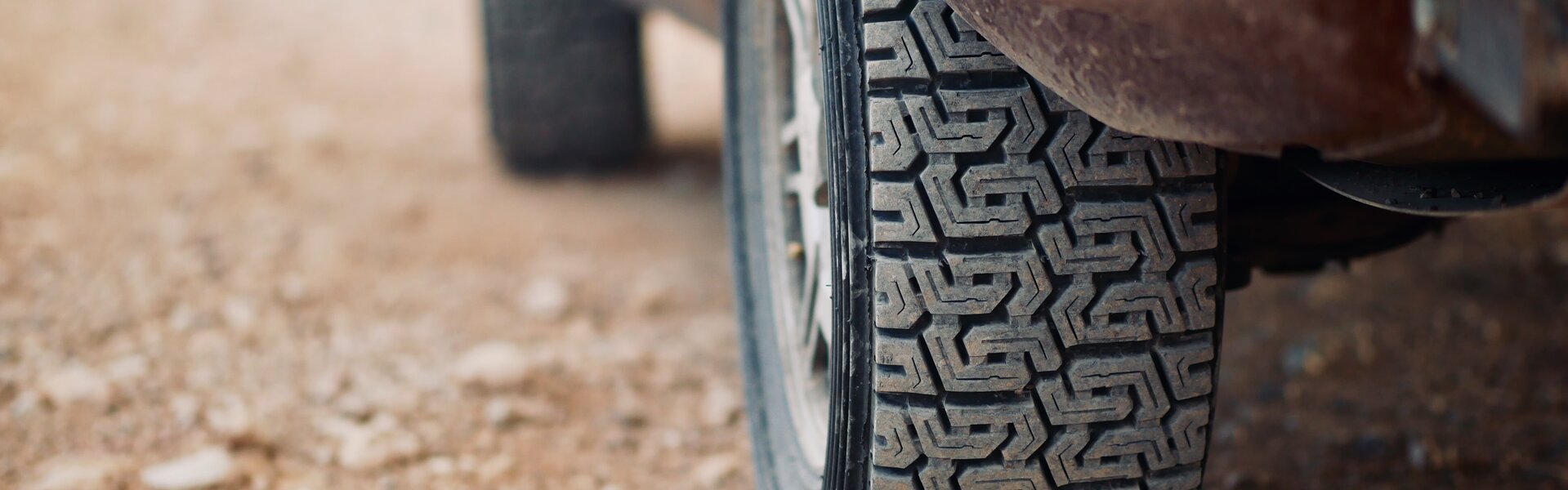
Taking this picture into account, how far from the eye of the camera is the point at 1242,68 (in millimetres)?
800

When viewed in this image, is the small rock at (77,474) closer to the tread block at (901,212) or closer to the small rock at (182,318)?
the small rock at (182,318)

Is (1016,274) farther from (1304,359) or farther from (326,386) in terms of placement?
(326,386)

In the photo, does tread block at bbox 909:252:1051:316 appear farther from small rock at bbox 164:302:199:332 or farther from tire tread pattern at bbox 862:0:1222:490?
small rock at bbox 164:302:199:332

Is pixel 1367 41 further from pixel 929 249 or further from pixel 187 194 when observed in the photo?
pixel 187 194

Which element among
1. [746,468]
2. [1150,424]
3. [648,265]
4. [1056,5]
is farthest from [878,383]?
[648,265]

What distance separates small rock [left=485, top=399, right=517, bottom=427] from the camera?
7.16ft

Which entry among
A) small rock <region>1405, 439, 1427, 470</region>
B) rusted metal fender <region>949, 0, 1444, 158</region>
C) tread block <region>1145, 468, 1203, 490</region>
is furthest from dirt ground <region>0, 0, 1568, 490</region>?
rusted metal fender <region>949, 0, 1444, 158</region>

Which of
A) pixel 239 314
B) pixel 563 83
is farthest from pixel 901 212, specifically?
pixel 563 83

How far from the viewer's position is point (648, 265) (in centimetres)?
306

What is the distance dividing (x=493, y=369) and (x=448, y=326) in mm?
362

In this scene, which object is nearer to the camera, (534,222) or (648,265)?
(648,265)

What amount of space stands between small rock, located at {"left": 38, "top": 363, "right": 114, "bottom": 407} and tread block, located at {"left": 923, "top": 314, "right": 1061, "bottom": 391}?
178cm

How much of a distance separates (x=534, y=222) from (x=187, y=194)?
1.08 metres

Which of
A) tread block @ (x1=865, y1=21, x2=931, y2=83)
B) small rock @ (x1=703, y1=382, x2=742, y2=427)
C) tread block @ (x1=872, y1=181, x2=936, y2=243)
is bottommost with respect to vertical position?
small rock @ (x1=703, y1=382, x2=742, y2=427)
